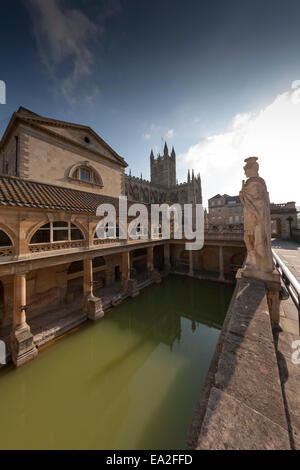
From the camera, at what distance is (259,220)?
16.0 feet

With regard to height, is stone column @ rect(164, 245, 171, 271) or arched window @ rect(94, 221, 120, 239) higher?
arched window @ rect(94, 221, 120, 239)

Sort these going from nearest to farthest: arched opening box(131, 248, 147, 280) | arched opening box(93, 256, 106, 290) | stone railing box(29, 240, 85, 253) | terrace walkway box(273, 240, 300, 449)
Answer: terrace walkway box(273, 240, 300, 449) → stone railing box(29, 240, 85, 253) → arched opening box(93, 256, 106, 290) → arched opening box(131, 248, 147, 280)

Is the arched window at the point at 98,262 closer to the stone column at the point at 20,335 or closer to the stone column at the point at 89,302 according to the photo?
the stone column at the point at 89,302

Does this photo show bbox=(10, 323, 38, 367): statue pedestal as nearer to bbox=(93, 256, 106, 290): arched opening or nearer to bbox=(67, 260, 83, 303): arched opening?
bbox=(67, 260, 83, 303): arched opening

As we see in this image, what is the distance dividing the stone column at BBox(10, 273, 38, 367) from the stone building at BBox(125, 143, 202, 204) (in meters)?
36.4

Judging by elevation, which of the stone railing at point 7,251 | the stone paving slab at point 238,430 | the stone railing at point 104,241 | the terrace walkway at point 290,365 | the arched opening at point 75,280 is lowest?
the arched opening at point 75,280

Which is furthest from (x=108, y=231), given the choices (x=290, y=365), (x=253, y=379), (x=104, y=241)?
(x=253, y=379)

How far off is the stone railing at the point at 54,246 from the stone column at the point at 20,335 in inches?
54.5

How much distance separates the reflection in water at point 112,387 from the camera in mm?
5164

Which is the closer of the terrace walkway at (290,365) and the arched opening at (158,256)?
the terrace walkway at (290,365)

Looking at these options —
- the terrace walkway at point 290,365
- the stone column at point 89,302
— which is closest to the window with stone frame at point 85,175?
the stone column at point 89,302

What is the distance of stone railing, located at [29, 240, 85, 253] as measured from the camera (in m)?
8.80

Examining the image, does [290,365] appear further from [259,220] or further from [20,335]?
[20,335]

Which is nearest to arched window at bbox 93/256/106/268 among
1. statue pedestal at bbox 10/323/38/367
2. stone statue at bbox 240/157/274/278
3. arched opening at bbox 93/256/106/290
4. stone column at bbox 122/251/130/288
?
arched opening at bbox 93/256/106/290
